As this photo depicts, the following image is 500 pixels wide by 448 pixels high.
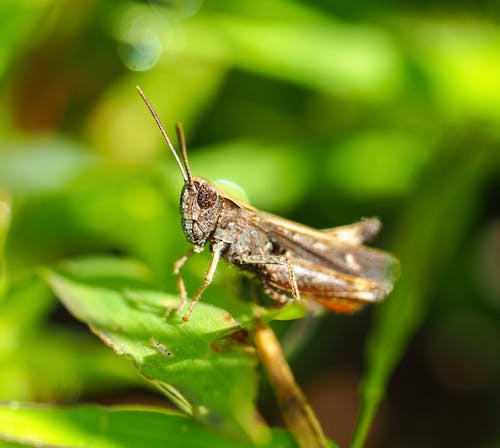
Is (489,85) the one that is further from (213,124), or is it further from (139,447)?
(139,447)

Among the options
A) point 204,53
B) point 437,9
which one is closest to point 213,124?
point 204,53

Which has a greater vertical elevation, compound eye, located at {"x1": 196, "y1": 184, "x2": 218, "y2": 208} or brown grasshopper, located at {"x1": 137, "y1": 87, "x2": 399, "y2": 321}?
compound eye, located at {"x1": 196, "y1": 184, "x2": 218, "y2": 208}

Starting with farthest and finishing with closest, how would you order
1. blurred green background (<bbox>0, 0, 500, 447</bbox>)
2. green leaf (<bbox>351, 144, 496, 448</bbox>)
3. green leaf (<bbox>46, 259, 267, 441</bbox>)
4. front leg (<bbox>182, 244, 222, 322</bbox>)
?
blurred green background (<bbox>0, 0, 500, 447</bbox>)
green leaf (<bbox>351, 144, 496, 448</bbox>)
front leg (<bbox>182, 244, 222, 322</bbox>)
green leaf (<bbox>46, 259, 267, 441</bbox>)

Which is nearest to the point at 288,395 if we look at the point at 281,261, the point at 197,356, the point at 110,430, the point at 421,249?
the point at 197,356

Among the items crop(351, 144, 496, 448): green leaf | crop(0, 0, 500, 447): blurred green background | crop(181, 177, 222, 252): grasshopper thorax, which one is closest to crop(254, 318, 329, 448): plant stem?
crop(351, 144, 496, 448): green leaf

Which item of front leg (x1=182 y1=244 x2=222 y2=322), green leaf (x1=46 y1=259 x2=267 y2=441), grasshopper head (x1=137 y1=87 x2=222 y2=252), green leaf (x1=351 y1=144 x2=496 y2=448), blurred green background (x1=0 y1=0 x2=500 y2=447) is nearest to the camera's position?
green leaf (x1=46 y1=259 x2=267 y2=441)

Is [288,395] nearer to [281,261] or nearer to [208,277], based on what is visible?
[208,277]

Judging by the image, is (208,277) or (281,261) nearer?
(208,277)

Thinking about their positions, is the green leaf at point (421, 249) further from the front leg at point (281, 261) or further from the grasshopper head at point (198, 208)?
the grasshopper head at point (198, 208)

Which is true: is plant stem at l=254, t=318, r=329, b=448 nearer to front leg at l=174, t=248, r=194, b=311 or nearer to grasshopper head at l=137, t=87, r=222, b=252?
front leg at l=174, t=248, r=194, b=311
